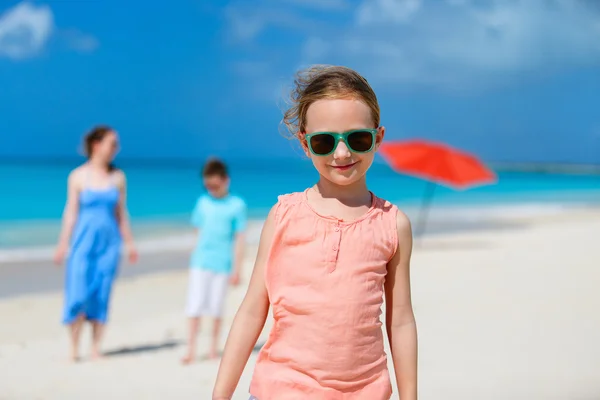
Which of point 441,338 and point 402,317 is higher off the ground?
point 441,338

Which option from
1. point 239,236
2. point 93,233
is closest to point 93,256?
point 93,233

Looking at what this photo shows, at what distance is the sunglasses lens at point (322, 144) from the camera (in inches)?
88.7

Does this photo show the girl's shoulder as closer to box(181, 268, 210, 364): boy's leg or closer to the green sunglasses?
the green sunglasses

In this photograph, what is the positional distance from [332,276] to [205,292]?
186 inches

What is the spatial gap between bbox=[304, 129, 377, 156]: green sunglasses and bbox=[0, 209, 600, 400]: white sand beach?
12.1 feet

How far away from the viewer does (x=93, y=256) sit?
679 cm

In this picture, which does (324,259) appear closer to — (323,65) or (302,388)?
(302,388)

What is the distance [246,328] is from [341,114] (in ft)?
2.28

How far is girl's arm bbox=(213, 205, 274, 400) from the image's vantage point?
232cm

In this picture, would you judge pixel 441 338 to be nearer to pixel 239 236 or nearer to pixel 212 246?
pixel 239 236

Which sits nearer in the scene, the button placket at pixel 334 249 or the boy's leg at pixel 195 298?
the button placket at pixel 334 249

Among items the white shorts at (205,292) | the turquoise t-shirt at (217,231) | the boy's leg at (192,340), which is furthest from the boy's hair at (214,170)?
the boy's leg at (192,340)

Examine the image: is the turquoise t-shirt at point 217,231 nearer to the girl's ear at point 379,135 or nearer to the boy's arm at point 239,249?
the boy's arm at point 239,249

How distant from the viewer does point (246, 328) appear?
2.34 m
